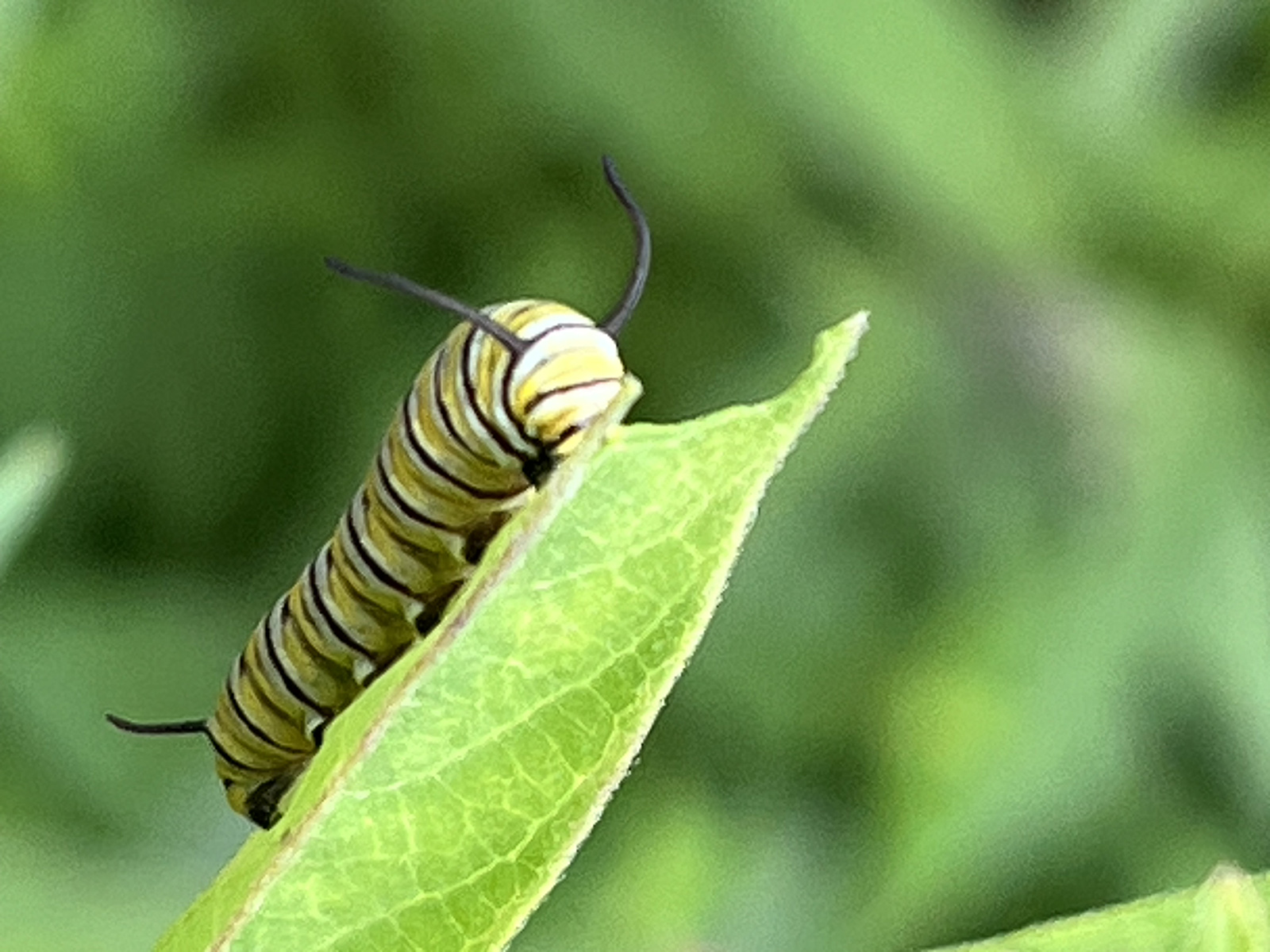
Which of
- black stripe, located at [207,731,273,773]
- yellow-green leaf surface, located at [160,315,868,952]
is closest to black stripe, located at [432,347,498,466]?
black stripe, located at [207,731,273,773]

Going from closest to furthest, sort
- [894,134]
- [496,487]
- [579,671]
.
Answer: [579,671] → [496,487] → [894,134]

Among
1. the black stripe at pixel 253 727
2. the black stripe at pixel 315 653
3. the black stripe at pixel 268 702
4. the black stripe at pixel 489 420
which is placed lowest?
the black stripe at pixel 253 727

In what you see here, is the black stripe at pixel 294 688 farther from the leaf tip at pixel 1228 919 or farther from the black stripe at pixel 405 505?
the leaf tip at pixel 1228 919

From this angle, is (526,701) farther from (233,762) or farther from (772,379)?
(772,379)

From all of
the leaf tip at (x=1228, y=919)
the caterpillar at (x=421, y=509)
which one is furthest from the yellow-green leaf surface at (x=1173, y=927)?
the caterpillar at (x=421, y=509)

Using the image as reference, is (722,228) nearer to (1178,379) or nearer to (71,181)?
(1178,379)

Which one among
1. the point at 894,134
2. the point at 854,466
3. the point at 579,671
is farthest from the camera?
the point at 854,466

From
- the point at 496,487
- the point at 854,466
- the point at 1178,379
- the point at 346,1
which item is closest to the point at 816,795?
the point at 854,466
